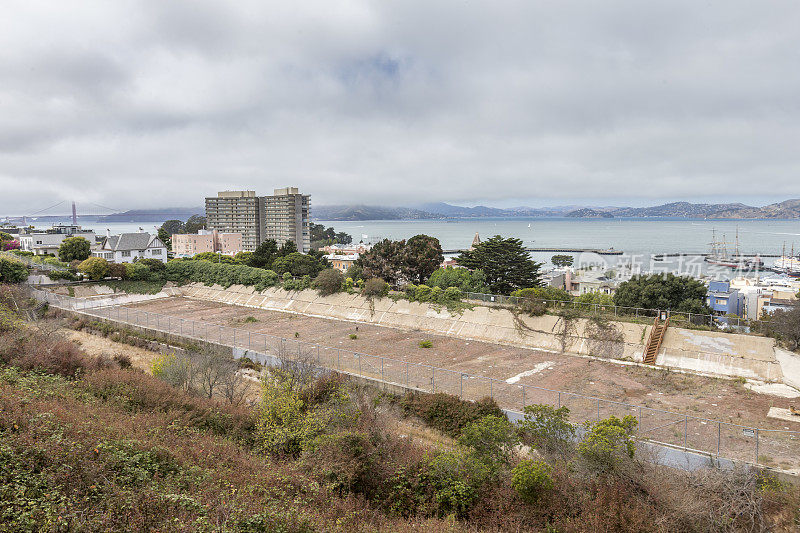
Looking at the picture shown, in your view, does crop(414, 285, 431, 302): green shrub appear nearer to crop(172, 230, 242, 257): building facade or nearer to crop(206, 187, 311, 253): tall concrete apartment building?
crop(172, 230, 242, 257): building facade

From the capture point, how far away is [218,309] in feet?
131

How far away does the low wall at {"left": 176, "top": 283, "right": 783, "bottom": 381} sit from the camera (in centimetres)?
2147

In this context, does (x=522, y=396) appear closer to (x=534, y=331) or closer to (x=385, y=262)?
(x=534, y=331)

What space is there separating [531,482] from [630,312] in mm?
19277

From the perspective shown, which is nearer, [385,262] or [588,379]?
[588,379]

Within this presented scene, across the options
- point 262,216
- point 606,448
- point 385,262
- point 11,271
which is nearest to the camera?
point 606,448

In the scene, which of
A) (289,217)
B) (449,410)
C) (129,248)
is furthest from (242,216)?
(449,410)

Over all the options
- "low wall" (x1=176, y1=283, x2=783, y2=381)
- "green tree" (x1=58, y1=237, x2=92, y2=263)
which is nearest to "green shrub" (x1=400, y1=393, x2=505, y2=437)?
"low wall" (x1=176, y1=283, x2=783, y2=381)

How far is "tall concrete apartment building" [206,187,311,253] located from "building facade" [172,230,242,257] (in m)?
9.19

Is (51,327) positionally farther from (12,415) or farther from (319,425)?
(319,425)

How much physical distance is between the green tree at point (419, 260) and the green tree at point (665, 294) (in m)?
15.7

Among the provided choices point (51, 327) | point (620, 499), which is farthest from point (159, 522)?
point (51, 327)

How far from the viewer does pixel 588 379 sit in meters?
21.2

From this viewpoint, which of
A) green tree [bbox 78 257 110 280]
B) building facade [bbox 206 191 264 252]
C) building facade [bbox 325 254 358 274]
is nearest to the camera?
green tree [bbox 78 257 110 280]
